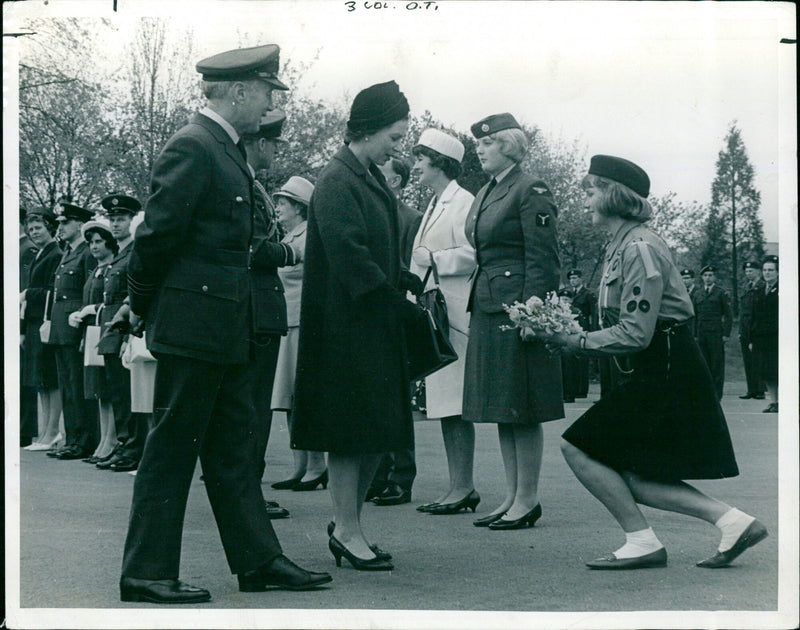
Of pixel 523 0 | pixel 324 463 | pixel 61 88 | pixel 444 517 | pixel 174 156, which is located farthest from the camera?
pixel 324 463

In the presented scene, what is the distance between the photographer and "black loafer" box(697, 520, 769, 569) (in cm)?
575

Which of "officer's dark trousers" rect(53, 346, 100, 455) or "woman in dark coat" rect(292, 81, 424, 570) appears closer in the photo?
"woman in dark coat" rect(292, 81, 424, 570)

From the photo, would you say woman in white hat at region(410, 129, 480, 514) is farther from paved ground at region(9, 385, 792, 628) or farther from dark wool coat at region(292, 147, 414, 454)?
dark wool coat at region(292, 147, 414, 454)

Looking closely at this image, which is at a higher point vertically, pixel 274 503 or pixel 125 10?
pixel 125 10

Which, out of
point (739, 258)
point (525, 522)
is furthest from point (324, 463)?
point (739, 258)

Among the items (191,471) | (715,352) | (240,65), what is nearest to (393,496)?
(191,471)

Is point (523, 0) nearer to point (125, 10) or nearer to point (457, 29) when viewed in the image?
point (457, 29)

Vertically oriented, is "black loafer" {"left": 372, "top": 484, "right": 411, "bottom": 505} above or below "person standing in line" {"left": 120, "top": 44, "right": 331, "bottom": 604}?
below

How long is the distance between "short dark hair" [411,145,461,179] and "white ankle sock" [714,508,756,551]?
9.82 ft

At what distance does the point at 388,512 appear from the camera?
7531mm

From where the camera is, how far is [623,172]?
6.02 metres

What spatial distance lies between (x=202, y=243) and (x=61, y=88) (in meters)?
1.47

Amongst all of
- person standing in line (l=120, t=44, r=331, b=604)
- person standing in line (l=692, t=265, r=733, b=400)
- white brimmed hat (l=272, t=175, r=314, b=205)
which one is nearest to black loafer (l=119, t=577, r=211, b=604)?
person standing in line (l=120, t=44, r=331, b=604)

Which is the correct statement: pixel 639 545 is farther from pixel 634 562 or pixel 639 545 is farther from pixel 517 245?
pixel 517 245
